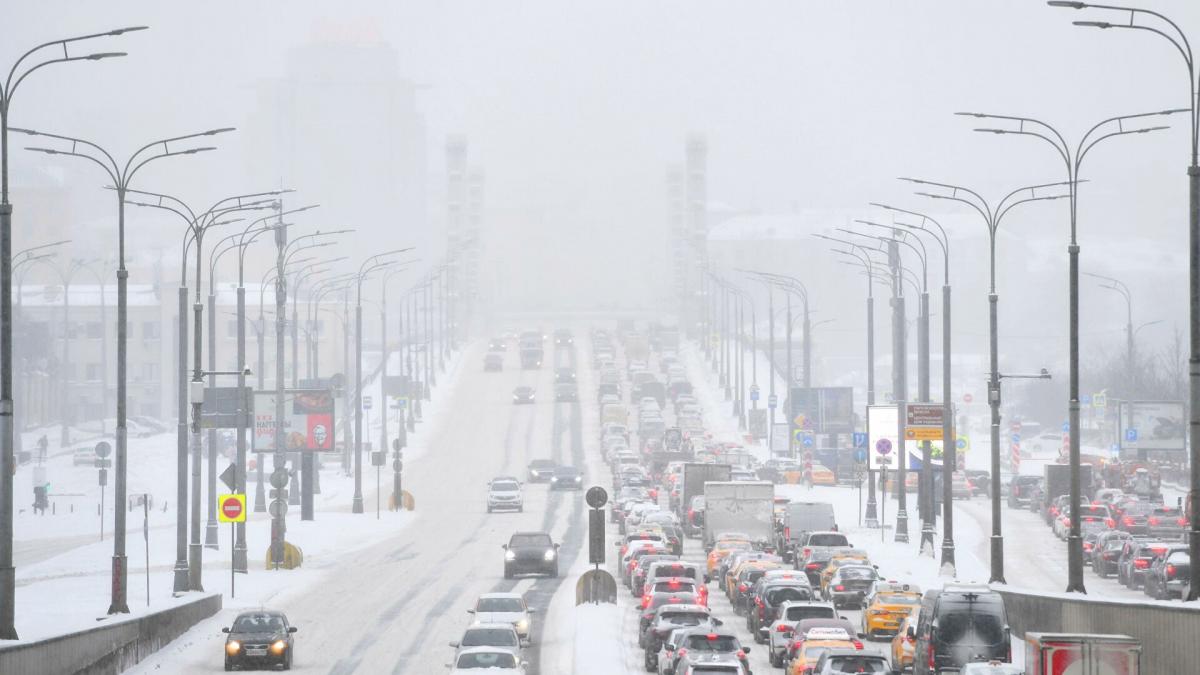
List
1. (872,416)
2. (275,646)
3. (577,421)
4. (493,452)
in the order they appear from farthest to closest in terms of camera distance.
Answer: (577,421)
(493,452)
(872,416)
(275,646)

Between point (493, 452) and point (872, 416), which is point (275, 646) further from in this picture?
point (493, 452)

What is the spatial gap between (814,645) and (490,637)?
5.84 meters

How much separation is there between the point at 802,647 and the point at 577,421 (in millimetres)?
105363

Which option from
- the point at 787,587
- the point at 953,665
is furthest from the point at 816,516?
the point at 953,665

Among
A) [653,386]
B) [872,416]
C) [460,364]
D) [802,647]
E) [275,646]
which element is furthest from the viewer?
[460,364]

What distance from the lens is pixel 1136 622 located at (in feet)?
113

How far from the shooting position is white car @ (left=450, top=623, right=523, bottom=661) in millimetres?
38906

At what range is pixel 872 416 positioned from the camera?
260ft

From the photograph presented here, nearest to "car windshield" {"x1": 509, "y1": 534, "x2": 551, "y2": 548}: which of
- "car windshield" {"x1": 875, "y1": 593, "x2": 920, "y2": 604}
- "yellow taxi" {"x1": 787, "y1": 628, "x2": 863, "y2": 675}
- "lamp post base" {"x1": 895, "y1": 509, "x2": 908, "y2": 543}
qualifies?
"lamp post base" {"x1": 895, "y1": 509, "x2": 908, "y2": 543}

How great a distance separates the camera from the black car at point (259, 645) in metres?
41.4

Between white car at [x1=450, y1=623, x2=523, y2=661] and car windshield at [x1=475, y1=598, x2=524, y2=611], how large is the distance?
638cm

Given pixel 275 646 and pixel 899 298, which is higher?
pixel 899 298

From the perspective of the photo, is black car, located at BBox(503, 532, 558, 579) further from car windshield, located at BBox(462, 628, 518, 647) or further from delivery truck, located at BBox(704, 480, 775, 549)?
car windshield, located at BBox(462, 628, 518, 647)

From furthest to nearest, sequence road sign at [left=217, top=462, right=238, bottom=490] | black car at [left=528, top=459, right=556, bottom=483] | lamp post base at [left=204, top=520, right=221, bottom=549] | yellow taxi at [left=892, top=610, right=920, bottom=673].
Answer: black car at [left=528, top=459, right=556, bottom=483] < lamp post base at [left=204, top=520, right=221, bottom=549] < road sign at [left=217, top=462, right=238, bottom=490] < yellow taxi at [left=892, top=610, right=920, bottom=673]
